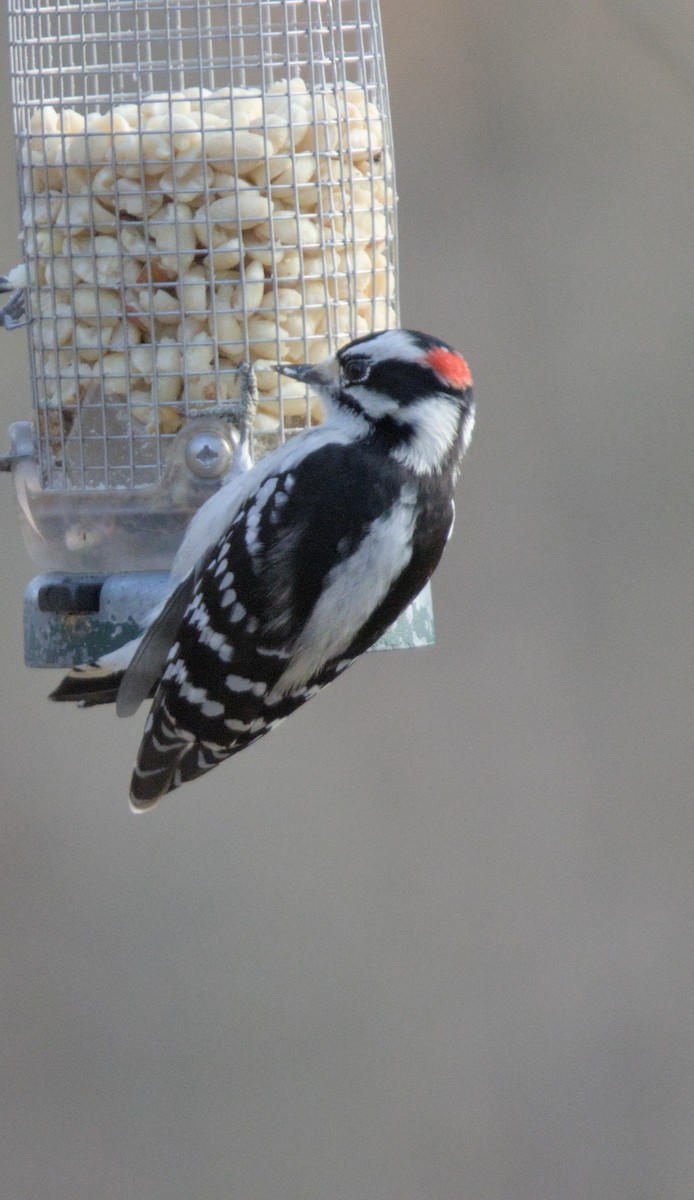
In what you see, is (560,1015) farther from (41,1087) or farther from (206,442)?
(206,442)

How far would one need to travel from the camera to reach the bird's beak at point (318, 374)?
2.80 meters

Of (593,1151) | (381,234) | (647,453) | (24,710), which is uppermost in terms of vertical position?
(381,234)

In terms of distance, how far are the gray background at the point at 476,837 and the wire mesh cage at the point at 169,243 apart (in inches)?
83.3

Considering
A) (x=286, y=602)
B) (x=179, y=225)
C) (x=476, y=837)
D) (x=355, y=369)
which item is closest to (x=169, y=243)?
(x=179, y=225)

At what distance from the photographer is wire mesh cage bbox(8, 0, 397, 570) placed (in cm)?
299

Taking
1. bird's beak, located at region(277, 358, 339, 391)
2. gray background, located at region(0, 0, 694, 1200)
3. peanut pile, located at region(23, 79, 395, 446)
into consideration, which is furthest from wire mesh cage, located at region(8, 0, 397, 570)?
gray background, located at region(0, 0, 694, 1200)

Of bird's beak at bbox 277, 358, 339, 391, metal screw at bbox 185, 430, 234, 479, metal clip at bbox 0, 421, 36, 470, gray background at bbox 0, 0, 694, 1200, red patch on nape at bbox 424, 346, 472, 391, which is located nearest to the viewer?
red patch on nape at bbox 424, 346, 472, 391

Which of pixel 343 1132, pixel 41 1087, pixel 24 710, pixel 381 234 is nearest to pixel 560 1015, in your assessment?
pixel 343 1132

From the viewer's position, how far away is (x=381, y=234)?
3225mm

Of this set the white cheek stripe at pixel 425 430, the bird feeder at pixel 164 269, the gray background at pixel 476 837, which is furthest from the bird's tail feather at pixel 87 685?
the gray background at pixel 476 837

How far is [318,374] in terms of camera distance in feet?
9.23

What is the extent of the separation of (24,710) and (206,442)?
8.60ft

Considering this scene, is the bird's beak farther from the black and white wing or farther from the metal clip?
the metal clip

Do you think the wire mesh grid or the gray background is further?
the gray background
